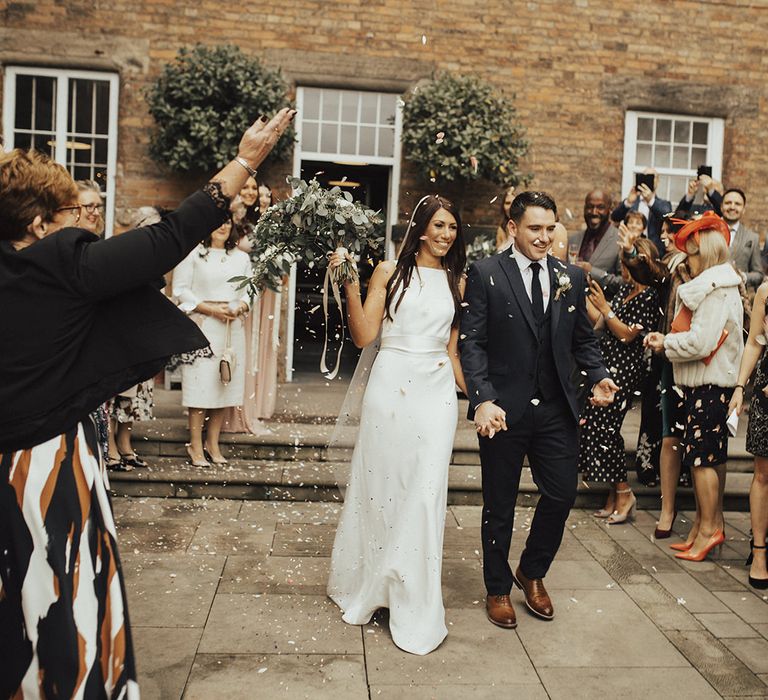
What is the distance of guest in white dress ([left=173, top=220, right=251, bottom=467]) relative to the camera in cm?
666

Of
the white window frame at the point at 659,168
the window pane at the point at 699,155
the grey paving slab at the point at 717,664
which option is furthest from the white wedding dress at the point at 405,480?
the window pane at the point at 699,155

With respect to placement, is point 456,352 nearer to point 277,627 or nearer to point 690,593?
point 277,627

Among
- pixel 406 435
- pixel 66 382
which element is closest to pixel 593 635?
pixel 406 435

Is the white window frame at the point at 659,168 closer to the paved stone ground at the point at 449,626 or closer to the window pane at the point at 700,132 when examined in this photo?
the window pane at the point at 700,132

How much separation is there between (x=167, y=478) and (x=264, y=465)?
0.77 m

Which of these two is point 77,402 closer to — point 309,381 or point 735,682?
point 735,682

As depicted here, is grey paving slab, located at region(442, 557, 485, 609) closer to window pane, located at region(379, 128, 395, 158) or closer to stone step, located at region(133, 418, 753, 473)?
stone step, located at region(133, 418, 753, 473)

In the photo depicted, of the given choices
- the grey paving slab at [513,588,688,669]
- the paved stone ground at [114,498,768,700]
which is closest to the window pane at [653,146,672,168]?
the paved stone ground at [114,498,768,700]

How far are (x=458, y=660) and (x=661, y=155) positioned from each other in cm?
798

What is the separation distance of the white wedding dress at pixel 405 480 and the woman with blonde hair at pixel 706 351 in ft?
5.71

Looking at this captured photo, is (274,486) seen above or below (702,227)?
below

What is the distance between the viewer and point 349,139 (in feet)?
32.6

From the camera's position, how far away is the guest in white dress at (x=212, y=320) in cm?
666

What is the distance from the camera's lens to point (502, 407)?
4250 mm
